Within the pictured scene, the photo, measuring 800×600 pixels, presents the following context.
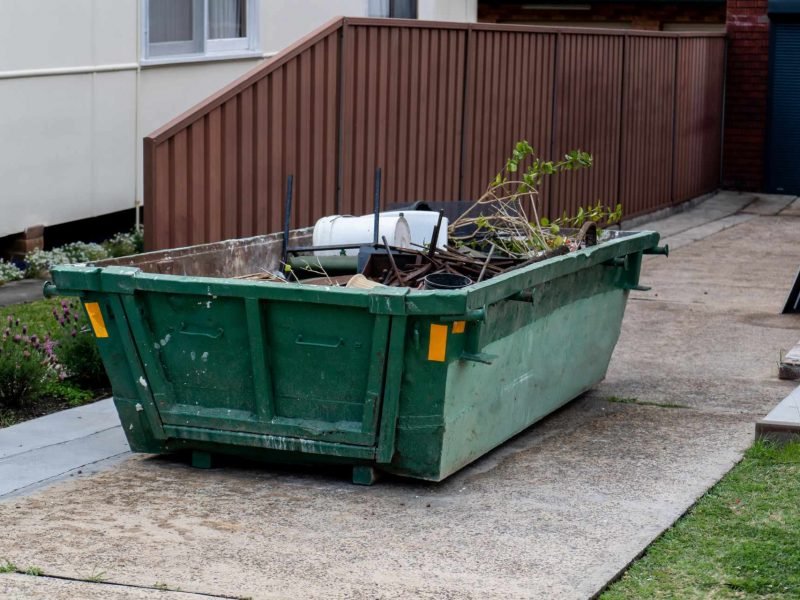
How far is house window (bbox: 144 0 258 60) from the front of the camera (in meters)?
12.3

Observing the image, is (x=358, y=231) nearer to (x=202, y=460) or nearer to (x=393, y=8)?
(x=202, y=460)

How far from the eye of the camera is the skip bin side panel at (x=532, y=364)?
6180 millimetres

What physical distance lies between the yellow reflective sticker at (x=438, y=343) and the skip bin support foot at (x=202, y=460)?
4.16 ft

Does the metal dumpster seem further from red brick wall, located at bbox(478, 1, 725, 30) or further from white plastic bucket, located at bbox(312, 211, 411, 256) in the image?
red brick wall, located at bbox(478, 1, 725, 30)

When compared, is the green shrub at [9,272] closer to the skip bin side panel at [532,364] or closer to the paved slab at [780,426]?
the skip bin side panel at [532,364]

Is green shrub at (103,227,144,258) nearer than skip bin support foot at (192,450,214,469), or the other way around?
skip bin support foot at (192,450,214,469)

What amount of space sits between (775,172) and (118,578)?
15.5 m

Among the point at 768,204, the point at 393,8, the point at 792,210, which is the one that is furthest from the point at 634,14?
the point at 393,8

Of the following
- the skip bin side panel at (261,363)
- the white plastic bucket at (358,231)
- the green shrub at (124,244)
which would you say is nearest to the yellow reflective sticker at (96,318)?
the skip bin side panel at (261,363)

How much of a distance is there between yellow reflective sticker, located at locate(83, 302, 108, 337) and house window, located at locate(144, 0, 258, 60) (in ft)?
20.2

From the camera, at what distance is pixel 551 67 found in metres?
13.4

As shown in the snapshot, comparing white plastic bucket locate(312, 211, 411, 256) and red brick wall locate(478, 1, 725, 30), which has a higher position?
red brick wall locate(478, 1, 725, 30)

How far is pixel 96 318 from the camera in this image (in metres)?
6.29

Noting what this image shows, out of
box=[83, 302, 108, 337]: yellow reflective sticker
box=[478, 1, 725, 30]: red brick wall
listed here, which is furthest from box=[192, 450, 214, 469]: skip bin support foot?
box=[478, 1, 725, 30]: red brick wall
